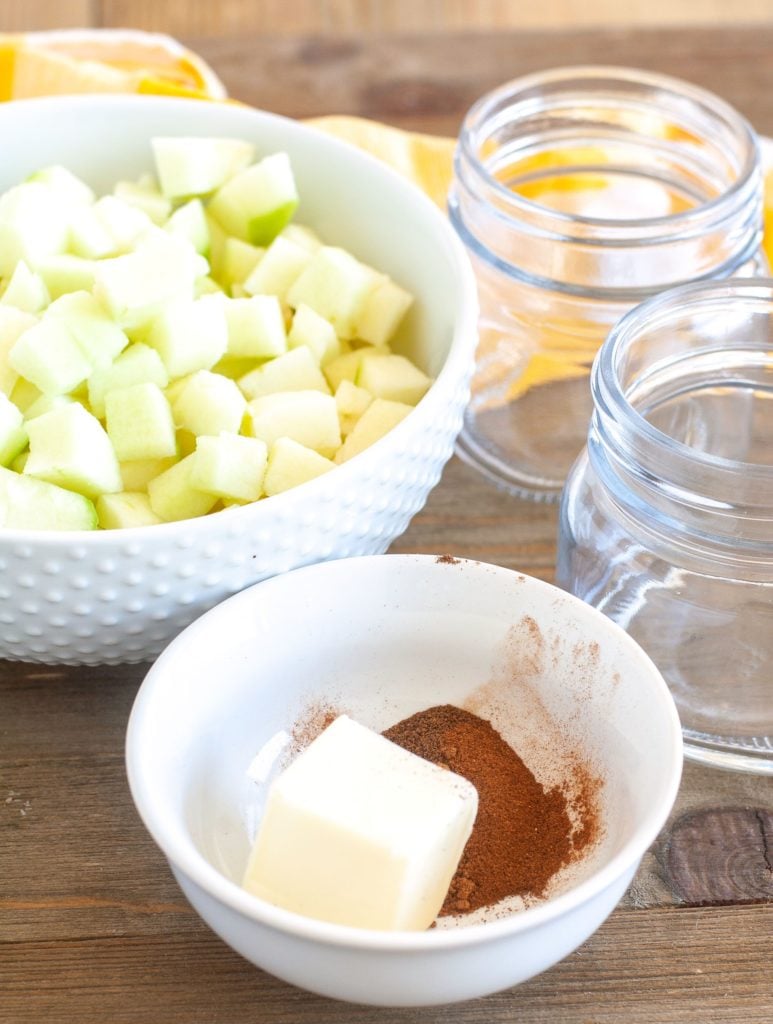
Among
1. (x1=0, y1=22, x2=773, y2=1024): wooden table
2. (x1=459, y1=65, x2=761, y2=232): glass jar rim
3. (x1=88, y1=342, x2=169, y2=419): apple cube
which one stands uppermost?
(x1=459, y1=65, x2=761, y2=232): glass jar rim

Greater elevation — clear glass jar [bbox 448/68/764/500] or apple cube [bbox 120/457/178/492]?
clear glass jar [bbox 448/68/764/500]

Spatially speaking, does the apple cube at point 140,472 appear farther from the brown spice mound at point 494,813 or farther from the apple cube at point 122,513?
the brown spice mound at point 494,813

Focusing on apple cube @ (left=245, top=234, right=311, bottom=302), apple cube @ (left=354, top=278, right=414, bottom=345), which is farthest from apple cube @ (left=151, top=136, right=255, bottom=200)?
Answer: apple cube @ (left=354, top=278, right=414, bottom=345)

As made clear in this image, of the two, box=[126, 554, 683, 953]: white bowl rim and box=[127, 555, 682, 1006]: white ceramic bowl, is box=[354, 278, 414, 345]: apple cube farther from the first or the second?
box=[126, 554, 683, 953]: white bowl rim

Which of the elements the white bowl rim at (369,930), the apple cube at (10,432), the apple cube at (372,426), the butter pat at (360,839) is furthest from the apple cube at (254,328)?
the butter pat at (360,839)

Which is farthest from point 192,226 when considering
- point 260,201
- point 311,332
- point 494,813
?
point 494,813

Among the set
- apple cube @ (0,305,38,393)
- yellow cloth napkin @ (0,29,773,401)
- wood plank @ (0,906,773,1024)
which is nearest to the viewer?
wood plank @ (0,906,773,1024)
